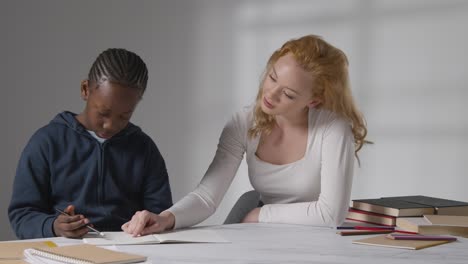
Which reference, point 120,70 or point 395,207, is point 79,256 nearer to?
point 120,70

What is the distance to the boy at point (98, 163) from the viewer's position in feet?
6.20

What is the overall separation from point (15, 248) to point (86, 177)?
21.3 inches

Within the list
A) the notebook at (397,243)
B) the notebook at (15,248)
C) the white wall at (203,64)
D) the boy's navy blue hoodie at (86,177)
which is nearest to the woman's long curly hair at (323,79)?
the boy's navy blue hoodie at (86,177)

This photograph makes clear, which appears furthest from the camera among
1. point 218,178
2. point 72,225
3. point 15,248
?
point 218,178

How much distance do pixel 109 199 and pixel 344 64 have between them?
87cm

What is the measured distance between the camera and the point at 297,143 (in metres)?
2.23

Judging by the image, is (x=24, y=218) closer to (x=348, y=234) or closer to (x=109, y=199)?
(x=109, y=199)

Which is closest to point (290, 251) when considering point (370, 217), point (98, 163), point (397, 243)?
point (397, 243)

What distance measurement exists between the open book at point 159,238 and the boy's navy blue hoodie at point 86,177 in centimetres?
34

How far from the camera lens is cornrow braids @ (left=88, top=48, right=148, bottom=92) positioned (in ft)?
6.26

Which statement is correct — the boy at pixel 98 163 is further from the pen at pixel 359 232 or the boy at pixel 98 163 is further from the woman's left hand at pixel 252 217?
the pen at pixel 359 232

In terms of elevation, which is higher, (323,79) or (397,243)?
(323,79)

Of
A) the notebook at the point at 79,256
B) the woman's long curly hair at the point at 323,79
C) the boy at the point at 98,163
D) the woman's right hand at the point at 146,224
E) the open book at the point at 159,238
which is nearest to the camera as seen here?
the notebook at the point at 79,256

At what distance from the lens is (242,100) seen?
14.5ft
